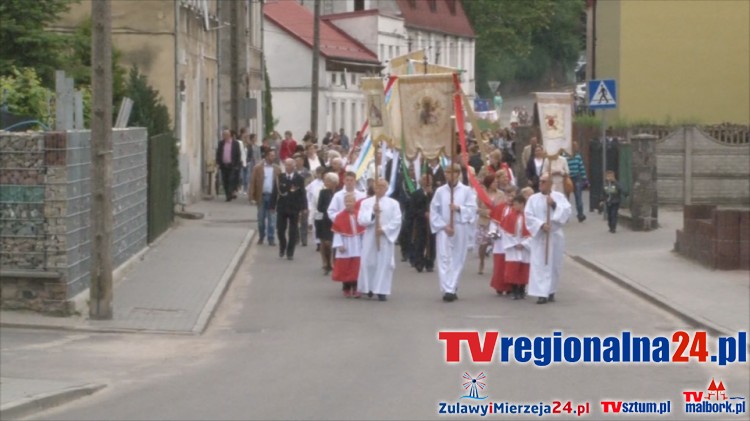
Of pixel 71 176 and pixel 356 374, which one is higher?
pixel 71 176

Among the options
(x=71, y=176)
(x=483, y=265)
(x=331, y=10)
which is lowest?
(x=483, y=265)

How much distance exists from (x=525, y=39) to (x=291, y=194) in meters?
62.4

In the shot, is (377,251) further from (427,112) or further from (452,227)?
(427,112)

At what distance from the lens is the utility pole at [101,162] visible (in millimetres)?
16969

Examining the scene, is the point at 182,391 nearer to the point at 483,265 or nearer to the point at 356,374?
the point at 356,374

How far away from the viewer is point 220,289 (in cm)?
2017

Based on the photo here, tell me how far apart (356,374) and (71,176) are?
5761mm

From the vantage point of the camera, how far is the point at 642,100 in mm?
44188

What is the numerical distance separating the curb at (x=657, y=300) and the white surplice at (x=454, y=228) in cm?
258

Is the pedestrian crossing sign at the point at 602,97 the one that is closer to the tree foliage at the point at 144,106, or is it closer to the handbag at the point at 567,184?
the handbag at the point at 567,184

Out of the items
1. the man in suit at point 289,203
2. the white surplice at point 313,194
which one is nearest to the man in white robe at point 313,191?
the white surplice at point 313,194

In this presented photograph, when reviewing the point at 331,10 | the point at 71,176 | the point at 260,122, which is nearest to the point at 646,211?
the point at 71,176

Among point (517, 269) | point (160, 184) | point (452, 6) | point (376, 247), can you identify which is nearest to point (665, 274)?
point (517, 269)

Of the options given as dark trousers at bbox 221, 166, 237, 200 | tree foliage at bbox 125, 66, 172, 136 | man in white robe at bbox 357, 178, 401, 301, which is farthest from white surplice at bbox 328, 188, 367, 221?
dark trousers at bbox 221, 166, 237, 200
